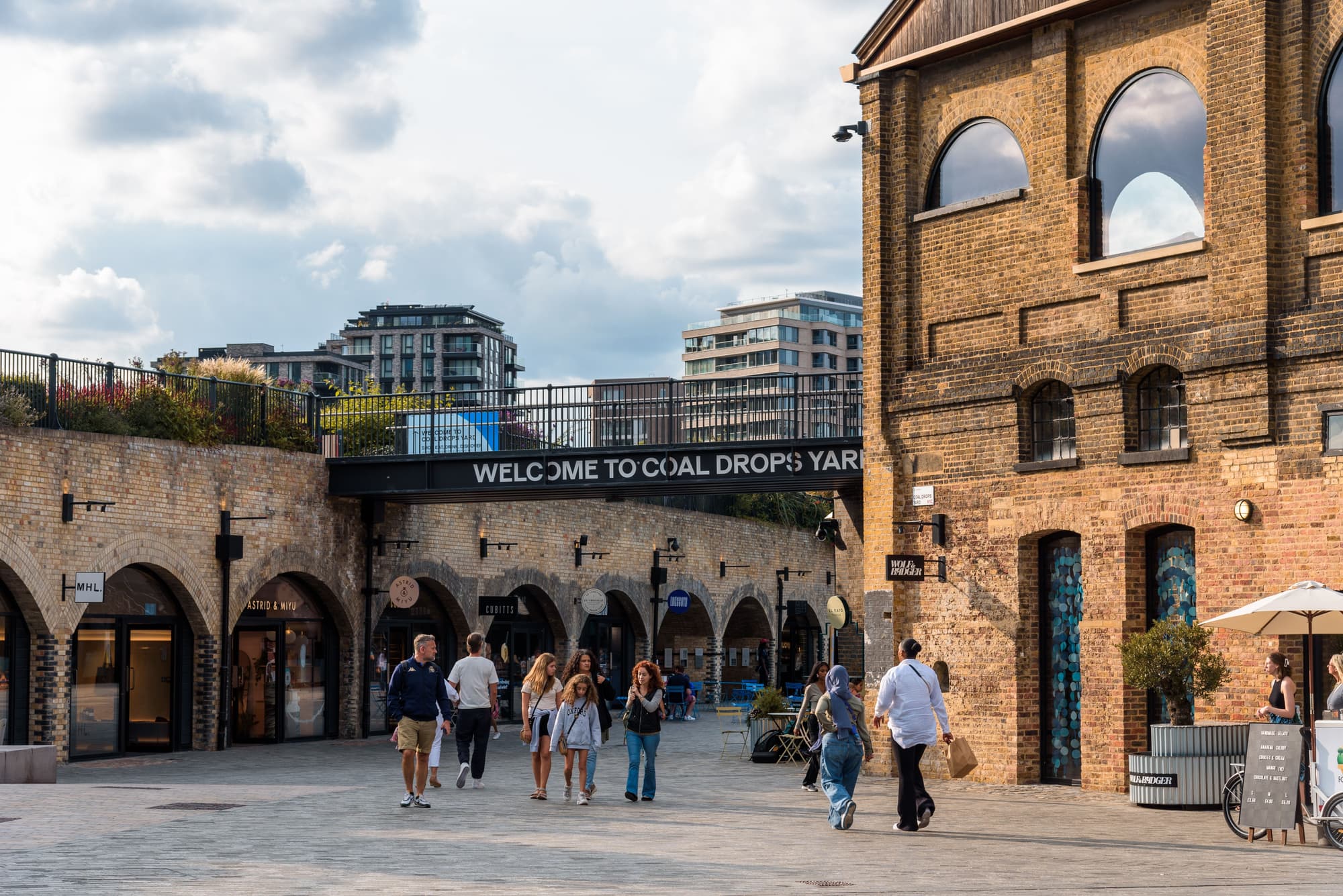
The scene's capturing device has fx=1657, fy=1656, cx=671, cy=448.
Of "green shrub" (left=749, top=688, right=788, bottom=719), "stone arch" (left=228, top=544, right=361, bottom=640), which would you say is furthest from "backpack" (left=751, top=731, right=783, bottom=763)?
"stone arch" (left=228, top=544, right=361, bottom=640)

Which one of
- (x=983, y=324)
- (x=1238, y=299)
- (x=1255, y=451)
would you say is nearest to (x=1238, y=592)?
(x=1255, y=451)

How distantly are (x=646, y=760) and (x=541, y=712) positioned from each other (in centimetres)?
123

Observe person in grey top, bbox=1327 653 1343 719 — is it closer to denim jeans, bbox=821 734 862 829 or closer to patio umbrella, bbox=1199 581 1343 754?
patio umbrella, bbox=1199 581 1343 754

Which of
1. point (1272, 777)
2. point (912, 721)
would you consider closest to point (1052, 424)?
point (912, 721)

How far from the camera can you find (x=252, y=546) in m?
26.6

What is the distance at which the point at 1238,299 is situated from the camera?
1741 cm

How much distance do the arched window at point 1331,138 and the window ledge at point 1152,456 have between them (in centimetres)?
289

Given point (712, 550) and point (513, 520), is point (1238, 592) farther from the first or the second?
point (712, 550)

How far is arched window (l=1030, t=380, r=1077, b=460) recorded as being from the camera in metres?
19.4

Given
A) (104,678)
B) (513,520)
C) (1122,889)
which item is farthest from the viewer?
(513,520)

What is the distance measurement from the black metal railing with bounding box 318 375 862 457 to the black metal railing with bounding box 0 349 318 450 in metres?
0.85

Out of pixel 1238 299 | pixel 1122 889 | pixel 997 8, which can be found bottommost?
pixel 1122 889

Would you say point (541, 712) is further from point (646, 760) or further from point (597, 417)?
point (597, 417)

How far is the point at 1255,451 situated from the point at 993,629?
398 cm
